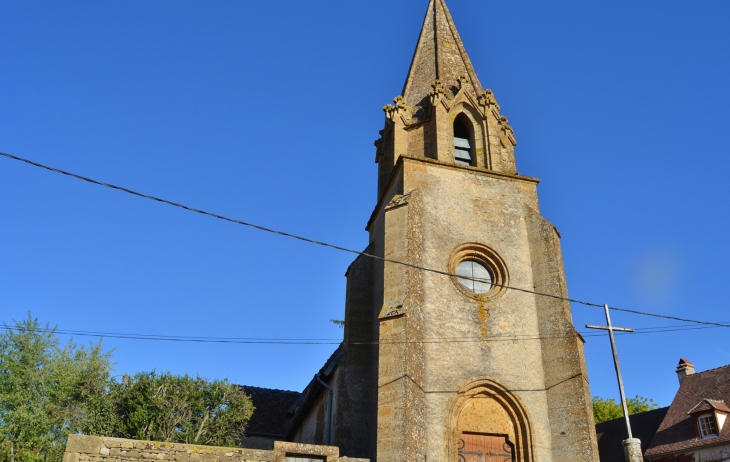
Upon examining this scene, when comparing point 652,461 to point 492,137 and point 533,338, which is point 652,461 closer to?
point 533,338

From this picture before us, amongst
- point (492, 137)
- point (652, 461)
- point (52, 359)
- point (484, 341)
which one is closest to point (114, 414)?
point (52, 359)

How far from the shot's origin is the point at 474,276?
17.6m

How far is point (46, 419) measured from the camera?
2133 cm

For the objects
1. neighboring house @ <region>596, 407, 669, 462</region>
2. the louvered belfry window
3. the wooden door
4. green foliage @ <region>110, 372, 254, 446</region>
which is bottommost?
the wooden door

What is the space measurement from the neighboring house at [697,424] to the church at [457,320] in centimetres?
1131

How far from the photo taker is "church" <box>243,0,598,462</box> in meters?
14.8

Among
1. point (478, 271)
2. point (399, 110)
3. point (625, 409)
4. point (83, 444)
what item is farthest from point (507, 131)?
point (83, 444)

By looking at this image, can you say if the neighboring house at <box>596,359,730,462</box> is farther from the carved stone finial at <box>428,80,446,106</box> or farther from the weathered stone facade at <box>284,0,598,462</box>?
the carved stone finial at <box>428,80,446,106</box>

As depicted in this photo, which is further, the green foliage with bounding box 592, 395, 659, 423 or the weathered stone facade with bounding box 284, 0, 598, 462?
the green foliage with bounding box 592, 395, 659, 423

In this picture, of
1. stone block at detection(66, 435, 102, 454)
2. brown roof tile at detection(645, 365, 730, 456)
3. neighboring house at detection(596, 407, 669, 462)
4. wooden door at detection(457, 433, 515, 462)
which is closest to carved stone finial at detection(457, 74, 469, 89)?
wooden door at detection(457, 433, 515, 462)

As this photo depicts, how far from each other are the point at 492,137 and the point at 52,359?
1941 cm

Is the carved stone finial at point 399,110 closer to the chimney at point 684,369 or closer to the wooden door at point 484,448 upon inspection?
the wooden door at point 484,448

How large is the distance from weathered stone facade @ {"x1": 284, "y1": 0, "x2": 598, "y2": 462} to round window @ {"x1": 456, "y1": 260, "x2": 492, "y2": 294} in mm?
149

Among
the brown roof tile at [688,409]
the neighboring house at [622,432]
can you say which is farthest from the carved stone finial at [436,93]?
the neighboring house at [622,432]
